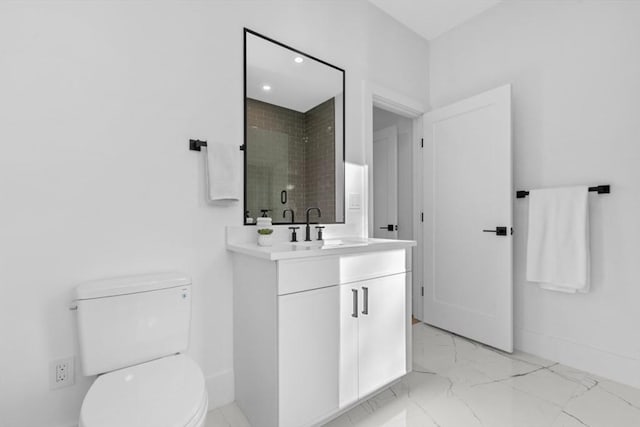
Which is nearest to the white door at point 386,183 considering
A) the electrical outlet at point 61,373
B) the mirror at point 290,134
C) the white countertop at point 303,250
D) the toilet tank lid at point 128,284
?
the mirror at point 290,134

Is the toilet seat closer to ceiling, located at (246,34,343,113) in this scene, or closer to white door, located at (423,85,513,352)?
ceiling, located at (246,34,343,113)

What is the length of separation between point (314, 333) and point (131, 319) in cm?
79

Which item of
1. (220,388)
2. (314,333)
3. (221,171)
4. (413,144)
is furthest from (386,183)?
(220,388)

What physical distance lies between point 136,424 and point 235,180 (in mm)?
1129

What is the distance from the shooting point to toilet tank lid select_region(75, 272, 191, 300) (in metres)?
1.24

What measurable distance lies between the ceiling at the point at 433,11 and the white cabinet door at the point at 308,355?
2.40 metres

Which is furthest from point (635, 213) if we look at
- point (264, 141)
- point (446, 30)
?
point (264, 141)

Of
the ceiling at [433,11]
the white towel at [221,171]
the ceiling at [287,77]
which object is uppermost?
the ceiling at [433,11]

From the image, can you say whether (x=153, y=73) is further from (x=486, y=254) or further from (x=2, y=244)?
(x=486, y=254)

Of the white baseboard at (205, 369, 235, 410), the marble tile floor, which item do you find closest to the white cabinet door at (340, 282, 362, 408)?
the marble tile floor

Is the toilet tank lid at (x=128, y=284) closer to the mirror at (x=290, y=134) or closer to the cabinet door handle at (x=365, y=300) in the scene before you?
the mirror at (x=290, y=134)

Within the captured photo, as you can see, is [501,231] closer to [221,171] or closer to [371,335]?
[371,335]

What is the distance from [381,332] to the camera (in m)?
1.72

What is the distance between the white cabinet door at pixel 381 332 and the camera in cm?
163
